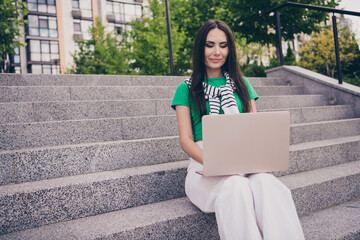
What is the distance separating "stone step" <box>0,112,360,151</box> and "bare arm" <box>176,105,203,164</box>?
0.82 meters

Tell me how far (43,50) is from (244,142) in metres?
32.9

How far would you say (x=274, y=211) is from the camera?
1.60 m

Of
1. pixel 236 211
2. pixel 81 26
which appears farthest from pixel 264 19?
pixel 81 26

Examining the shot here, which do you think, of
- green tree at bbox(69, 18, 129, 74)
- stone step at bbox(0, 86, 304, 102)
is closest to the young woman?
stone step at bbox(0, 86, 304, 102)

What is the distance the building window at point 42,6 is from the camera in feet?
97.0

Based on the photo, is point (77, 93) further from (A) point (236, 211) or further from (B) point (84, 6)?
(B) point (84, 6)

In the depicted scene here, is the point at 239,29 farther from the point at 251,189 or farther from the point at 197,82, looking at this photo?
the point at 251,189

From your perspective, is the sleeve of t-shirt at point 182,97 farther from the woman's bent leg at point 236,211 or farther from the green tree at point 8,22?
the green tree at point 8,22

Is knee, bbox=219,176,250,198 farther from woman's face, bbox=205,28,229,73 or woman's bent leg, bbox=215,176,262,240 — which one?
woman's face, bbox=205,28,229,73

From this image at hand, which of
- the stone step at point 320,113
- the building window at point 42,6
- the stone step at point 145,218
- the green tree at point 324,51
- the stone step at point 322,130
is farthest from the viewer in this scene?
the building window at point 42,6

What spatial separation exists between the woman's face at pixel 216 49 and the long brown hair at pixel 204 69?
1.0 inches

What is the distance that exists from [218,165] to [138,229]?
640 millimetres

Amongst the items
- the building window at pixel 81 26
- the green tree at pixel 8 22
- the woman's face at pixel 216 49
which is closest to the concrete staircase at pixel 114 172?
the woman's face at pixel 216 49

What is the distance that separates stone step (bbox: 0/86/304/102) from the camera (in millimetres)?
3244
